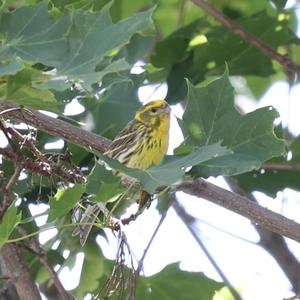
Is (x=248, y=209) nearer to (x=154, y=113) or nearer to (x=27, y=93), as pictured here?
(x=27, y=93)

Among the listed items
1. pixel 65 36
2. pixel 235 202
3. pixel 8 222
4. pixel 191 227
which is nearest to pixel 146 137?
pixel 191 227

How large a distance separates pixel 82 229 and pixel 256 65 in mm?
2105

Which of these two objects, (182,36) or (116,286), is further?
(182,36)

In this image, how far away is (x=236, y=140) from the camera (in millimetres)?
4133

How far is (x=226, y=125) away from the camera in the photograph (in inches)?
162

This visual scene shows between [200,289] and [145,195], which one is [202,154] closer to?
[145,195]

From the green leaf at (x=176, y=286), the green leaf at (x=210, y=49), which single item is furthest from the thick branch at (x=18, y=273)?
the green leaf at (x=210, y=49)

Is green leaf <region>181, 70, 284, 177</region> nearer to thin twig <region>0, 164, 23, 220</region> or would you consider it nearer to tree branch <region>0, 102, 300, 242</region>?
tree branch <region>0, 102, 300, 242</region>

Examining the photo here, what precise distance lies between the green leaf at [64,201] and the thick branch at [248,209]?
742mm

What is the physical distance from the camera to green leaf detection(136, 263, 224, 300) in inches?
202

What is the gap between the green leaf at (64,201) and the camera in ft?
11.7

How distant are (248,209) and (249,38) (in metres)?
2.01

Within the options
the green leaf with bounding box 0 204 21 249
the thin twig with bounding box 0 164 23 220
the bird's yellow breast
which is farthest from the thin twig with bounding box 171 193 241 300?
the green leaf with bounding box 0 204 21 249

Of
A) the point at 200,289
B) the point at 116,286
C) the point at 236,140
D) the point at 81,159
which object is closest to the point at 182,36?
the point at 81,159
